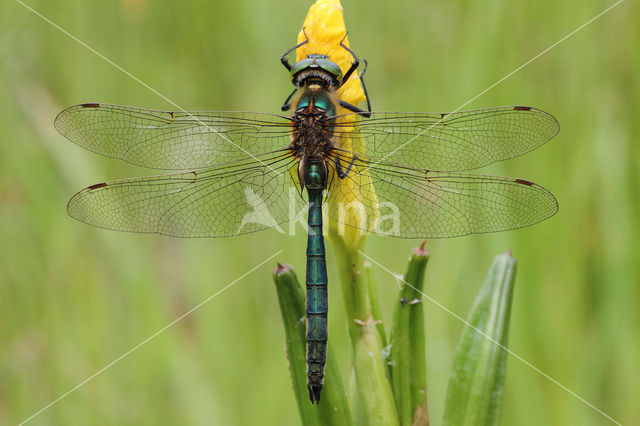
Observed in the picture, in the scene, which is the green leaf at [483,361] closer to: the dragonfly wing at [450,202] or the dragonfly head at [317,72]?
the dragonfly wing at [450,202]

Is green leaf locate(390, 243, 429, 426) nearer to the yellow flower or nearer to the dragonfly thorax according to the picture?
the yellow flower

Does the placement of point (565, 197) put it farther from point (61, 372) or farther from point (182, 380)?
point (61, 372)

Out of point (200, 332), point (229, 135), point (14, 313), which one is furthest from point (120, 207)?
point (14, 313)

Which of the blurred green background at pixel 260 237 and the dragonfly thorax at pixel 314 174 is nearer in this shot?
the dragonfly thorax at pixel 314 174

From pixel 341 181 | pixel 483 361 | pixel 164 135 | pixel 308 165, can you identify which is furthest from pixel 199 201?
pixel 483 361

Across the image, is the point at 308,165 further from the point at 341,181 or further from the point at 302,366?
the point at 302,366

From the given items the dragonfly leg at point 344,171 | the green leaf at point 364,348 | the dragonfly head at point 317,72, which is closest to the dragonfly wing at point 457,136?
the dragonfly head at point 317,72
